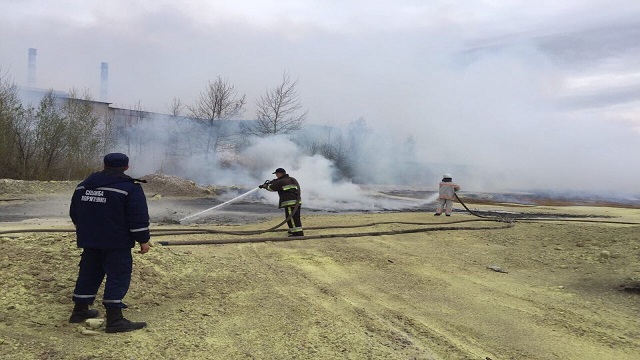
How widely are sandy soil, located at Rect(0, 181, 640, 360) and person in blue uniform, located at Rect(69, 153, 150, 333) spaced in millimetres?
209

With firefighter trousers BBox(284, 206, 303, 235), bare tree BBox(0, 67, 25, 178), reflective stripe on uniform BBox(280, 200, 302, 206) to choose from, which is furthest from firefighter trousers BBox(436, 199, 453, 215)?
bare tree BBox(0, 67, 25, 178)

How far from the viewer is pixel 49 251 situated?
5102 millimetres

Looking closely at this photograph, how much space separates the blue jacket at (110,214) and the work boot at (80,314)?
538mm

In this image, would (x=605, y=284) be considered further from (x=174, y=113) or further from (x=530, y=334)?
(x=174, y=113)

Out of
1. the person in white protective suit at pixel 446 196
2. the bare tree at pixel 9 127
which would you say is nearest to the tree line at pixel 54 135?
the bare tree at pixel 9 127

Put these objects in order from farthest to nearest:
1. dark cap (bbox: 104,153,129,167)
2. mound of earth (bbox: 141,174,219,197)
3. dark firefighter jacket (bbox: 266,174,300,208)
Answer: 1. mound of earth (bbox: 141,174,219,197)
2. dark firefighter jacket (bbox: 266,174,300,208)
3. dark cap (bbox: 104,153,129,167)

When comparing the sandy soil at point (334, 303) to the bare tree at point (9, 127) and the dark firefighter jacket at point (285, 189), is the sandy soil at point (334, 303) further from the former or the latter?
the bare tree at point (9, 127)

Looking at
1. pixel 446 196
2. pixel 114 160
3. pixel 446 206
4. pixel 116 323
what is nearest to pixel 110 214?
pixel 114 160

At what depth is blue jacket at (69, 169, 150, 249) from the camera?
3781mm

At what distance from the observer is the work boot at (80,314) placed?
3828 mm

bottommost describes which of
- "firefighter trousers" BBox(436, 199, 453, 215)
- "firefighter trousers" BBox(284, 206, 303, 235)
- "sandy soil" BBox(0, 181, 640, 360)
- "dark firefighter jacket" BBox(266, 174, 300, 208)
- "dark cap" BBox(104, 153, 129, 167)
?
"sandy soil" BBox(0, 181, 640, 360)

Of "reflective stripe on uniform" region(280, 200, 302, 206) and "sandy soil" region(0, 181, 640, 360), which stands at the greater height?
"reflective stripe on uniform" region(280, 200, 302, 206)

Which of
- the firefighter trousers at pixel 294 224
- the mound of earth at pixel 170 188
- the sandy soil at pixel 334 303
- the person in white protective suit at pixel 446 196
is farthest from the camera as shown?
the mound of earth at pixel 170 188

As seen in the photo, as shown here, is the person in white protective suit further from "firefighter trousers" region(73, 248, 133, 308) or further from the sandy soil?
"firefighter trousers" region(73, 248, 133, 308)
